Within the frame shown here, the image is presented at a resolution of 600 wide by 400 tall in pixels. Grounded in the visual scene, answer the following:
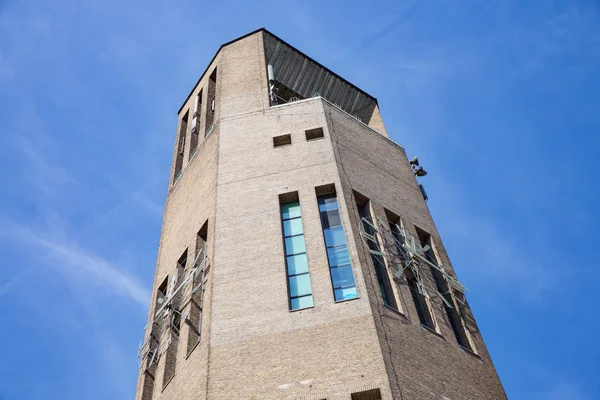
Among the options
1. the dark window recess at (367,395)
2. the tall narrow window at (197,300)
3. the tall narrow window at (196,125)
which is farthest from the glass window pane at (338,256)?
the tall narrow window at (196,125)

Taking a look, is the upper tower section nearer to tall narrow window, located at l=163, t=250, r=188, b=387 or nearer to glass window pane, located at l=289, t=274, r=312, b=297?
tall narrow window, located at l=163, t=250, r=188, b=387

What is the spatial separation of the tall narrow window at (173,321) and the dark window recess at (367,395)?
579 centimetres

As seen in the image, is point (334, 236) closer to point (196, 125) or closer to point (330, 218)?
point (330, 218)

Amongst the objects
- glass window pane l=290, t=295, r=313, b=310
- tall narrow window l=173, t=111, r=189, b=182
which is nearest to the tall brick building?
glass window pane l=290, t=295, r=313, b=310

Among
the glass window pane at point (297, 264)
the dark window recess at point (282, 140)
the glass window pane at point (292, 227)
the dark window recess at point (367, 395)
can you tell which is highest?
the dark window recess at point (282, 140)

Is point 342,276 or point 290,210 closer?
point 342,276

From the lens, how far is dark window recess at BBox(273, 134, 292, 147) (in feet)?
85.7

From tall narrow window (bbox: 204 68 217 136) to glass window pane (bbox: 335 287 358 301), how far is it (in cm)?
1167

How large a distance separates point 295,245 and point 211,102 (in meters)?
12.9

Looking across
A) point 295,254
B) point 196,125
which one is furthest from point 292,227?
point 196,125

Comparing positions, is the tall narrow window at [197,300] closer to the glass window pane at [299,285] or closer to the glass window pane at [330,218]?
the glass window pane at [299,285]

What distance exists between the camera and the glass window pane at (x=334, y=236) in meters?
21.1

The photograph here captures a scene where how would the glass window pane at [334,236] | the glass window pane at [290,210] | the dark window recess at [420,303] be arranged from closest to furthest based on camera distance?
the dark window recess at [420,303], the glass window pane at [334,236], the glass window pane at [290,210]

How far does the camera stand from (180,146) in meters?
33.3
